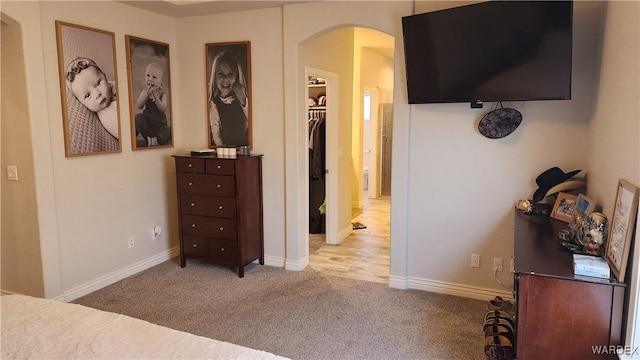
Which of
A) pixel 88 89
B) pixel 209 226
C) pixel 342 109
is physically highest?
pixel 88 89

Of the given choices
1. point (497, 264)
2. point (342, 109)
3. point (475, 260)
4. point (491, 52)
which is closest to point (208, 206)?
point (342, 109)

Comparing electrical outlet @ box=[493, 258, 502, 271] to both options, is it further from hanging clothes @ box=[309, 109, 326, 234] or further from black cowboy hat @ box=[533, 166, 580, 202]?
hanging clothes @ box=[309, 109, 326, 234]

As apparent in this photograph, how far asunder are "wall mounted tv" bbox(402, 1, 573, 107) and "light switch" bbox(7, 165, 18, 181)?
3.07m

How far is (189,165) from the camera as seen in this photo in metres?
4.05

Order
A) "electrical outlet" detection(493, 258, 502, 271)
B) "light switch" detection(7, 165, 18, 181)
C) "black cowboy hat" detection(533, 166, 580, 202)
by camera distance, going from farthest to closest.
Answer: "electrical outlet" detection(493, 258, 502, 271), "light switch" detection(7, 165, 18, 181), "black cowboy hat" detection(533, 166, 580, 202)

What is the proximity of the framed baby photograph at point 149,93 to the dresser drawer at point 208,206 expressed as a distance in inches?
25.9

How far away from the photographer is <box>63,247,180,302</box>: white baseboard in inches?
139

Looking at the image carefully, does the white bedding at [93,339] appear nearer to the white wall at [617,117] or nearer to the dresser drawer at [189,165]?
the white wall at [617,117]

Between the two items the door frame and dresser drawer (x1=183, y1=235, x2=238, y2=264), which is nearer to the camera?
dresser drawer (x1=183, y1=235, x2=238, y2=264)

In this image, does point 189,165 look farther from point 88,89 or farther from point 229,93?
point 88,89

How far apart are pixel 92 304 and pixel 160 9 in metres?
2.69

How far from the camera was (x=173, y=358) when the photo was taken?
1450mm

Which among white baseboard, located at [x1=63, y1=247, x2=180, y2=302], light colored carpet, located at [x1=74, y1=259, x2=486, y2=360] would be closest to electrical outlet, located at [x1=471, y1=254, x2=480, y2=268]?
light colored carpet, located at [x1=74, y1=259, x2=486, y2=360]

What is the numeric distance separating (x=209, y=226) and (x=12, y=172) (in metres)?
1.61
